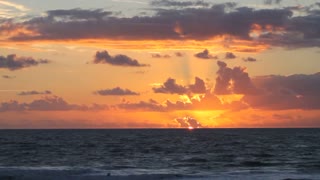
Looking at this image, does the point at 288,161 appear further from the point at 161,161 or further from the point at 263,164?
the point at 161,161

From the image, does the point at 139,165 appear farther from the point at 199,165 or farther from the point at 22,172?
the point at 22,172

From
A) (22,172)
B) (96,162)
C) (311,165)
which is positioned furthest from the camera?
(96,162)

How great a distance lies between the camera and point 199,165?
58625 millimetres

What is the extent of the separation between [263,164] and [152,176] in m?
17.6

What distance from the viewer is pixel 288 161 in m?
62.9

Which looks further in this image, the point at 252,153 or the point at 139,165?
the point at 252,153

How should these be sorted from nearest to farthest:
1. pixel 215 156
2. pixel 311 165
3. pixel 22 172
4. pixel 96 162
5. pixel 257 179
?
pixel 257 179, pixel 22 172, pixel 311 165, pixel 96 162, pixel 215 156

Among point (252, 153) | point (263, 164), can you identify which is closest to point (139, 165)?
point (263, 164)

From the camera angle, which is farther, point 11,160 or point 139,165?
point 11,160

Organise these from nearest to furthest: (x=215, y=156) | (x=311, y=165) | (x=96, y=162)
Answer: (x=311, y=165) → (x=96, y=162) → (x=215, y=156)

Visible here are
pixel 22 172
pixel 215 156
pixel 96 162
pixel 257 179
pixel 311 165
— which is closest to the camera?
pixel 257 179

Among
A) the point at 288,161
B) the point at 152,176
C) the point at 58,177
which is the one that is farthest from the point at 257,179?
the point at 288,161

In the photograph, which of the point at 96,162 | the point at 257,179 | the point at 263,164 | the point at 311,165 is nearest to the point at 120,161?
the point at 96,162

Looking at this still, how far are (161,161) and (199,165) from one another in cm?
618
